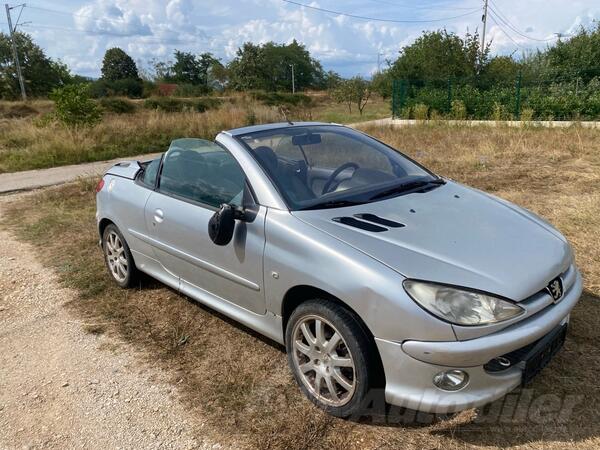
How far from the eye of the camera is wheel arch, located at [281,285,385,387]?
2.33 meters

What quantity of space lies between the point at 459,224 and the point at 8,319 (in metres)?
3.72

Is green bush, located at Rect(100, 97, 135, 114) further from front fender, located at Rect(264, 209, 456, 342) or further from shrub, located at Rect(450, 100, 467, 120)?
front fender, located at Rect(264, 209, 456, 342)

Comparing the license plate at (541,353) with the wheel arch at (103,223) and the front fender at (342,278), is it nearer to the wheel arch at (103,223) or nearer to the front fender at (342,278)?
the front fender at (342,278)

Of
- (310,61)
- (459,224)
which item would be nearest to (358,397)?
(459,224)

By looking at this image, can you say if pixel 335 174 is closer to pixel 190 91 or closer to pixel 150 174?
pixel 150 174

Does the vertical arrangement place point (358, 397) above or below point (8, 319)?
above

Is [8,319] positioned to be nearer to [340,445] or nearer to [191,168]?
[191,168]

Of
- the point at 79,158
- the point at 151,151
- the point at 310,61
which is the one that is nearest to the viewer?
the point at 79,158

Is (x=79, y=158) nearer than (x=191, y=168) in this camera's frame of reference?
No

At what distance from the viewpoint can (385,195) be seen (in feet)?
10.1

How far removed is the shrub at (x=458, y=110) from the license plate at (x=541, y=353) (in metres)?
17.2

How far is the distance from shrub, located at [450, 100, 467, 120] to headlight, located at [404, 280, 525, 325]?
57.7 ft

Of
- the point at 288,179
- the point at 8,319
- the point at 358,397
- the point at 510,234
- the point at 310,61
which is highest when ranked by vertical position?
the point at 310,61

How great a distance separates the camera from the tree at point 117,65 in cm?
6531
